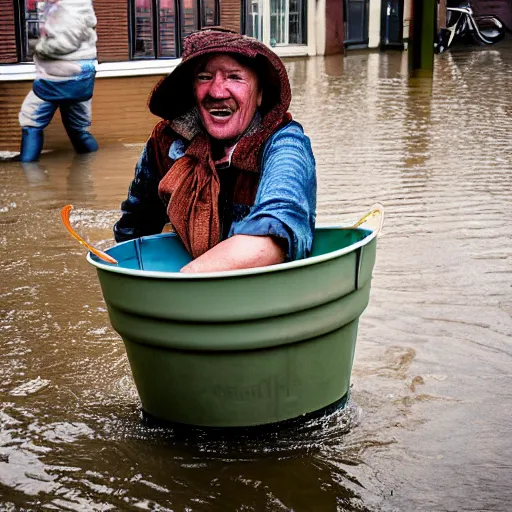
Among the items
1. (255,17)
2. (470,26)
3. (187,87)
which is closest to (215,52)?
(187,87)

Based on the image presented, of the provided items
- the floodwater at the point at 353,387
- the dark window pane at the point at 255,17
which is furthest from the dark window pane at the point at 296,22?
the floodwater at the point at 353,387

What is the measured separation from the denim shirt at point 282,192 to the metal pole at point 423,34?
12.4 metres

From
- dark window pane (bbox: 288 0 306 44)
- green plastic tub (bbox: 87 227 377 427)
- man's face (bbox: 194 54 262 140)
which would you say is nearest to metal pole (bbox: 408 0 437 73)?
dark window pane (bbox: 288 0 306 44)

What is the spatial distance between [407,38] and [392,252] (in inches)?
764

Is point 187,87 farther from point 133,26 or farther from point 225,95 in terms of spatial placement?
point 133,26

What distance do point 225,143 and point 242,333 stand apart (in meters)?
0.82

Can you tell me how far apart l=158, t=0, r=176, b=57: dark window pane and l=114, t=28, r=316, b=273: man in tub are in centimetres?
678

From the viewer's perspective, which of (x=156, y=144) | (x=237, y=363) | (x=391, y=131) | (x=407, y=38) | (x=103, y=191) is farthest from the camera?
(x=407, y=38)

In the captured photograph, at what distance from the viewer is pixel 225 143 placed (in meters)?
3.36

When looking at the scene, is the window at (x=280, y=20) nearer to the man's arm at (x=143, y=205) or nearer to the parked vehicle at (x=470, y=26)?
the parked vehicle at (x=470, y=26)

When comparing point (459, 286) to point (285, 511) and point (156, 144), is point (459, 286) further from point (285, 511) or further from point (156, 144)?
point (285, 511)

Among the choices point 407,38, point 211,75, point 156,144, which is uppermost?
point 211,75

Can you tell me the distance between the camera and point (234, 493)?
9.15ft

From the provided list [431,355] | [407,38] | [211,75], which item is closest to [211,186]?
[211,75]
